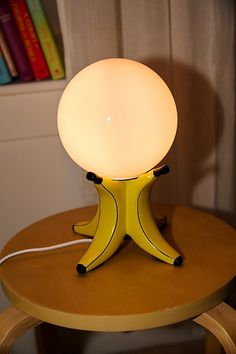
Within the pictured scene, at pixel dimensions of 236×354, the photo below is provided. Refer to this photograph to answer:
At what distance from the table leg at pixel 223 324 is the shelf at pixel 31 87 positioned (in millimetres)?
579

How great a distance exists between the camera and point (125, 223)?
2.55 ft

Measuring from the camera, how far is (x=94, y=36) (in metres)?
0.91

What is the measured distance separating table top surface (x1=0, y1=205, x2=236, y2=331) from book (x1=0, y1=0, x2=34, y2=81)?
369 millimetres

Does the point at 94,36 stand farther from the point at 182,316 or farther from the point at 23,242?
the point at 182,316

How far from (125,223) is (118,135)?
0.17 metres

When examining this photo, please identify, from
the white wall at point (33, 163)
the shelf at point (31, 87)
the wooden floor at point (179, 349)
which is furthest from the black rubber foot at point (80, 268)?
the wooden floor at point (179, 349)

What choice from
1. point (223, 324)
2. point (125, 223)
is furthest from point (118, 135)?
point (223, 324)

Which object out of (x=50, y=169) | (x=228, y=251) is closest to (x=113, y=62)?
(x=228, y=251)

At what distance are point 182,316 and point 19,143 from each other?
584mm

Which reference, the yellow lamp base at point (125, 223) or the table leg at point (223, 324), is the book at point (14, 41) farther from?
the table leg at point (223, 324)

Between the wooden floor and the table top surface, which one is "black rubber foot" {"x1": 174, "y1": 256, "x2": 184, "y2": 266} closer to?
the table top surface

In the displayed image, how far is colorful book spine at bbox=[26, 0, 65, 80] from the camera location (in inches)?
39.1

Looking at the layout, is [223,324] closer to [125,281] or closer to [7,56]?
[125,281]

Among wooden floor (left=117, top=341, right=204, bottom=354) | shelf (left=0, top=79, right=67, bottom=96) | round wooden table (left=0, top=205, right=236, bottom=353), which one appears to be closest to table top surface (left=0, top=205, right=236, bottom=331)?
round wooden table (left=0, top=205, right=236, bottom=353)
